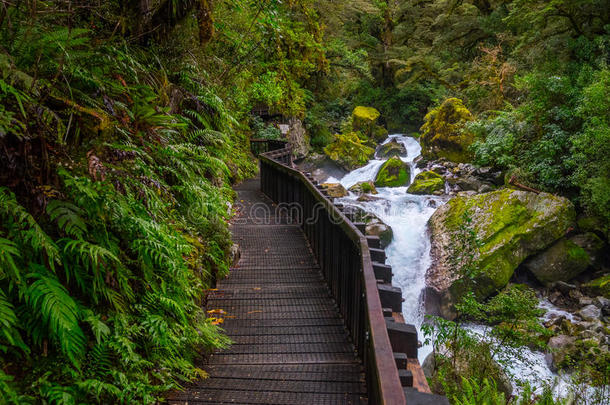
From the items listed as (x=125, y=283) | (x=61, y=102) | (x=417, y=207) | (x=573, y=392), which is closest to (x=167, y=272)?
(x=125, y=283)

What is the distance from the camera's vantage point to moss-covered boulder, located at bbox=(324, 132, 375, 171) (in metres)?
21.9

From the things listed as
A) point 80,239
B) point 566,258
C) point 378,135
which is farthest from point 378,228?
point 378,135

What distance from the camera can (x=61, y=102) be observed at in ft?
8.86

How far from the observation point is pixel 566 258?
10320 millimetres

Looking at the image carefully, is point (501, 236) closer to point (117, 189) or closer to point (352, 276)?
point (352, 276)

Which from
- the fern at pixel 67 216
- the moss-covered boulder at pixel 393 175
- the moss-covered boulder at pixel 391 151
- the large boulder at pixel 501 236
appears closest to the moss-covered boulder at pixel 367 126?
the moss-covered boulder at pixel 391 151

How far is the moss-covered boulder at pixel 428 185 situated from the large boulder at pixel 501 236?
4435 mm

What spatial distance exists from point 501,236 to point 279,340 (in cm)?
896

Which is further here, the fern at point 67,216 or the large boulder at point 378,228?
the large boulder at point 378,228

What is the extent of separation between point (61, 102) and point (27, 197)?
2.60ft

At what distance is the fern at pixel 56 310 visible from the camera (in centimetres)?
212

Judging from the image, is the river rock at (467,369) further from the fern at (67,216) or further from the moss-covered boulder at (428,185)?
the moss-covered boulder at (428,185)

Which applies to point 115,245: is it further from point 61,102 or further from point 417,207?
point 417,207

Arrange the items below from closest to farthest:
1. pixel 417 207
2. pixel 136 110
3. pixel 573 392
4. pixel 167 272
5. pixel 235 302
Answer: pixel 167 272
pixel 136 110
pixel 235 302
pixel 573 392
pixel 417 207
